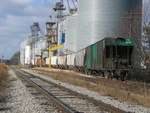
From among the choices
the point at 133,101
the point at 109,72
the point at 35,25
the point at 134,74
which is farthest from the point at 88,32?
the point at 35,25

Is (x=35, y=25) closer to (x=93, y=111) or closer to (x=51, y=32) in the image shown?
(x=51, y=32)

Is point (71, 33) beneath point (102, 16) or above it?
beneath

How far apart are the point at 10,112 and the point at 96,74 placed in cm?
1906

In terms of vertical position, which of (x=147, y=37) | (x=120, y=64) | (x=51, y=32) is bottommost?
(x=120, y=64)

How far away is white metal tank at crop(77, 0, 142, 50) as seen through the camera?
4669 centimetres

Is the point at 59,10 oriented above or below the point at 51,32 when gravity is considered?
above

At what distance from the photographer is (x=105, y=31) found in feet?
154

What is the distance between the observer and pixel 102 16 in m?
47.6

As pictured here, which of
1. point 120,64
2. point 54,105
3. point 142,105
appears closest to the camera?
point 54,105

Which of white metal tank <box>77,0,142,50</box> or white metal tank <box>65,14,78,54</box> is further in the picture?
white metal tank <box>65,14,78,54</box>

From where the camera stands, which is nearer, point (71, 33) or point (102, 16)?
point (102, 16)

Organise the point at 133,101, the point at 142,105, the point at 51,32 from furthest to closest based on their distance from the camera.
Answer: the point at 51,32
the point at 133,101
the point at 142,105

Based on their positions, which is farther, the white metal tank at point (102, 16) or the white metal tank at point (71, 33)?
the white metal tank at point (71, 33)

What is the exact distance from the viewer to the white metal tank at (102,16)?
4669cm
